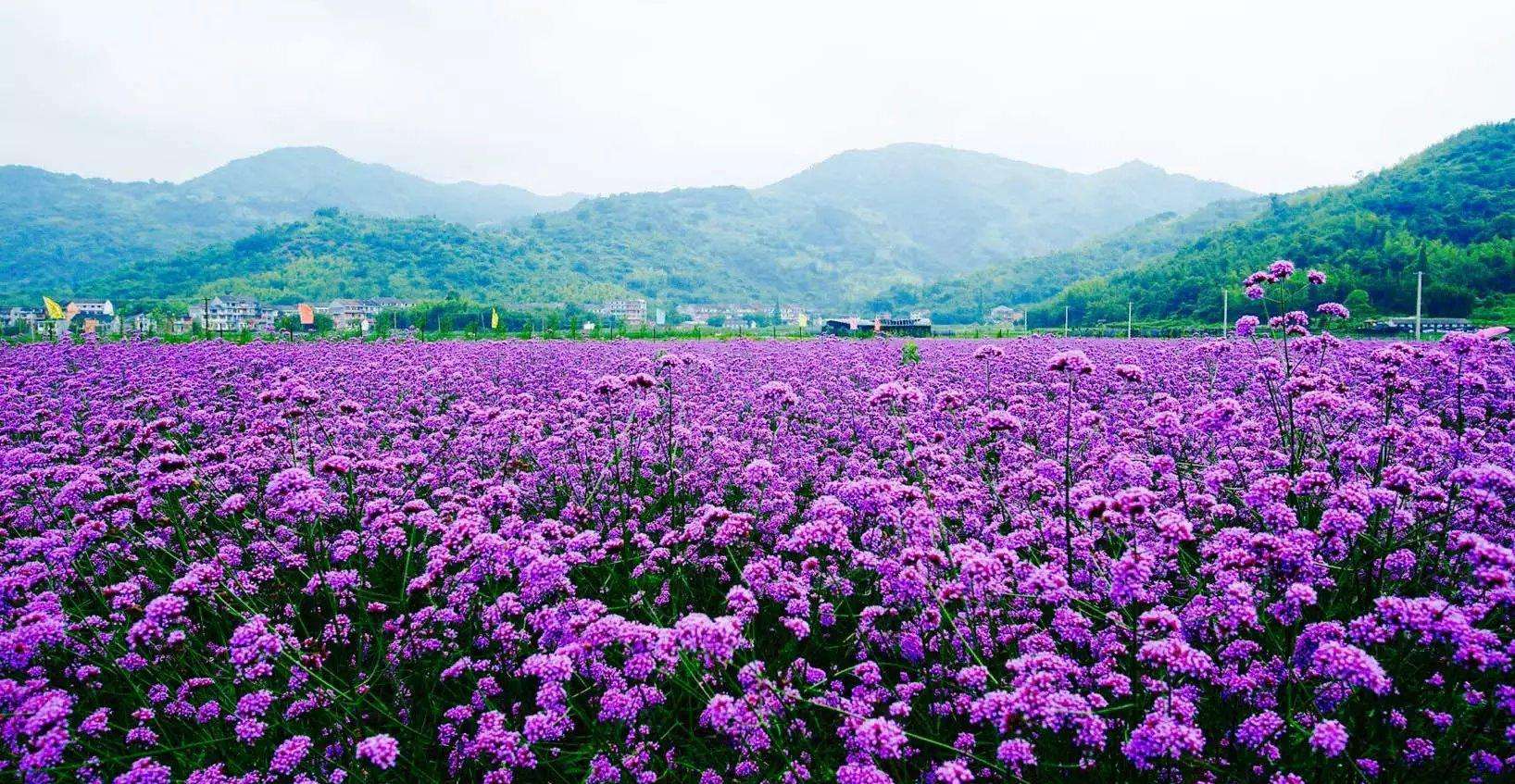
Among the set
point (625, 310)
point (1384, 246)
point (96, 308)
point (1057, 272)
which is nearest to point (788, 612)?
point (1384, 246)

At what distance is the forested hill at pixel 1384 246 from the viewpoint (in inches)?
2462

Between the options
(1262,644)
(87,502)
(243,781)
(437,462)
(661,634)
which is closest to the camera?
(661,634)

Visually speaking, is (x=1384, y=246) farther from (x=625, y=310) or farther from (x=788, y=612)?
(x=625, y=310)

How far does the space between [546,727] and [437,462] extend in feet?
16.8

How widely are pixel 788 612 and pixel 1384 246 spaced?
99.8m

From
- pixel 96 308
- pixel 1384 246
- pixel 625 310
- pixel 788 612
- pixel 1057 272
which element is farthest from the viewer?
pixel 625 310

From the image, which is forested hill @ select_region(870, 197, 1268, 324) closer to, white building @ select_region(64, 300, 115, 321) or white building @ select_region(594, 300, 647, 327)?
white building @ select_region(594, 300, 647, 327)

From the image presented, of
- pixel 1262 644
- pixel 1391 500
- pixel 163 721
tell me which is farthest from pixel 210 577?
pixel 1391 500

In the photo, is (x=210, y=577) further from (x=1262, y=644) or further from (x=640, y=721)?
(x=1262, y=644)

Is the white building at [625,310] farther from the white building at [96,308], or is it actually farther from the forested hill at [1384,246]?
the forested hill at [1384,246]

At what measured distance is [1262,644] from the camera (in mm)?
3951

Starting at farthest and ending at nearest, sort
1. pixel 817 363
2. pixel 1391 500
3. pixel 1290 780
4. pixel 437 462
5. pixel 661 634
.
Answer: pixel 817 363 < pixel 437 462 < pixel 1391 500 < pixel 661 634 < pixel 1290 780

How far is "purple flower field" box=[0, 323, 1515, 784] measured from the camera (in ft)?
9.97

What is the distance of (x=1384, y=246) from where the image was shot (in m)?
74.4
